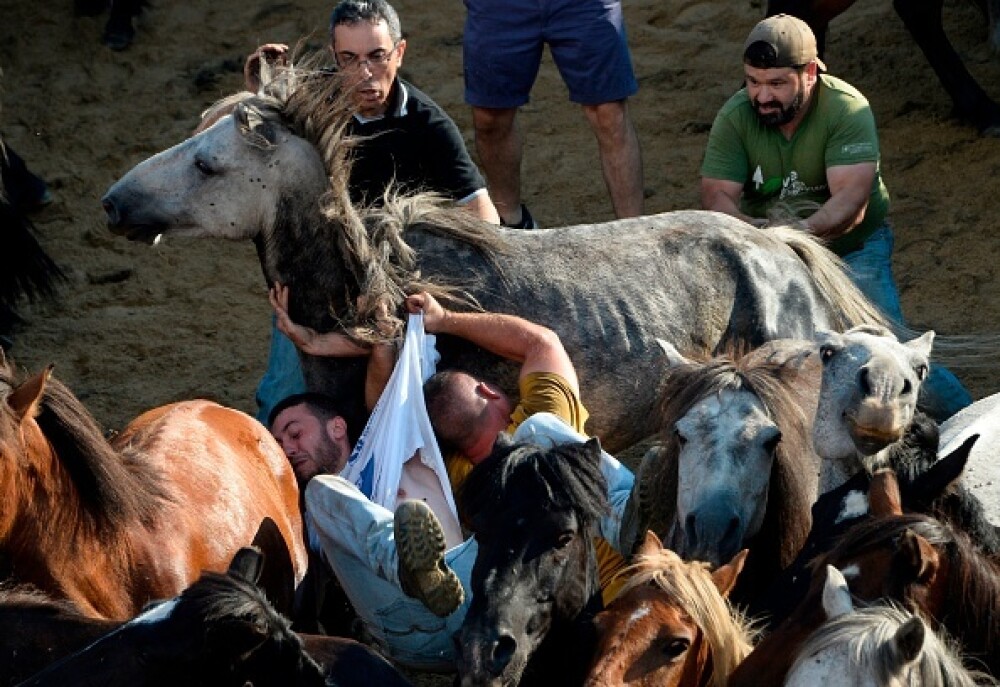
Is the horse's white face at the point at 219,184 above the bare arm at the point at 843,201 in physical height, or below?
above

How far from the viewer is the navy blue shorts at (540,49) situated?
6.59 m

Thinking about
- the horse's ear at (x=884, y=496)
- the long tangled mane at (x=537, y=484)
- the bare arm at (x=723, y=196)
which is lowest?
the bare arm at (x=723, y=196)

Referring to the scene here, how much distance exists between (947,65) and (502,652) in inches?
211

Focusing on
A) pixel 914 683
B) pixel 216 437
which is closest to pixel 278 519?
pixel 216 437

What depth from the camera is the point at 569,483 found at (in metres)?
3.73

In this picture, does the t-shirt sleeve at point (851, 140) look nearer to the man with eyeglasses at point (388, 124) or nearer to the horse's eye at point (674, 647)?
the man with eyeglasses at point (388, 124)

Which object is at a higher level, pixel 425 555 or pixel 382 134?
pixel 382 134

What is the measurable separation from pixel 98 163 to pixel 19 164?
0.52m

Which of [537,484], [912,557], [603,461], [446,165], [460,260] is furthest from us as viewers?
[446,165]

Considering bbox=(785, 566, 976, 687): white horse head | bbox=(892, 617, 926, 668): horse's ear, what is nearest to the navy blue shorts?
bbox=(785, 566, 976, 687): white horse head

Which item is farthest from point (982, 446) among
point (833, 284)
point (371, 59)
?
point (371, 59)

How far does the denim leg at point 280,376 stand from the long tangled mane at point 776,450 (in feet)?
5.12

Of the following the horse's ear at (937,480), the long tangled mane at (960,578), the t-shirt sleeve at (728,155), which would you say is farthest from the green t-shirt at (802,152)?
the long tangled mane at (960,578)

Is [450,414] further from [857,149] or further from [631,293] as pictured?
[857,149]
